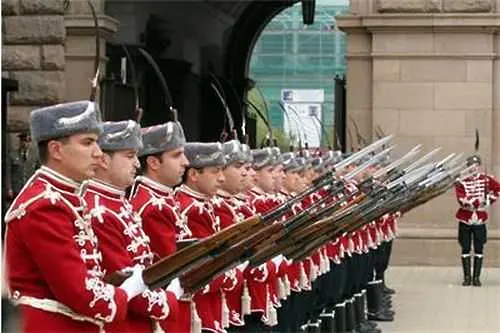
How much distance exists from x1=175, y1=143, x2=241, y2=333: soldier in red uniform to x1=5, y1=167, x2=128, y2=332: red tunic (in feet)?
5.63

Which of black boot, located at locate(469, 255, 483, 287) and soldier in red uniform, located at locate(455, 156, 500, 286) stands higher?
soldier in red uniform, located at locate(455, 156, 500, 286)

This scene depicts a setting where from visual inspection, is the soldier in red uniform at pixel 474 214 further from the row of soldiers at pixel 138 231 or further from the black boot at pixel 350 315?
the row of soldiers at pixel 138 231

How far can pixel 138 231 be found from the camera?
18.6ft

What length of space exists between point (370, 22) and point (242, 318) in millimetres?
12270

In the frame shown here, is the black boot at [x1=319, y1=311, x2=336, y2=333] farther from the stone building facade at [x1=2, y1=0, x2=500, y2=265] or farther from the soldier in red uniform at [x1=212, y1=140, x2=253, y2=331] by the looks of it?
Result: the stone building facade at [x1=2, y1=0, x2=500, y2=265]

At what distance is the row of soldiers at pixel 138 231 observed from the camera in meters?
4.95

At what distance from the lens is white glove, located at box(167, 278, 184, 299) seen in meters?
5.65

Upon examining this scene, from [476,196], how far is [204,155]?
10783 millimetres

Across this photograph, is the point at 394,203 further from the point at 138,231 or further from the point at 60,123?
the point at 60,123

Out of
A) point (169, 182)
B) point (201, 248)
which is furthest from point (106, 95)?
point (201, 248)

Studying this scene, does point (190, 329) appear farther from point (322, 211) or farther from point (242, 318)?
point (322, 211)

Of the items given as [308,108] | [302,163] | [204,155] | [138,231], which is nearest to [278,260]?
[204,155]

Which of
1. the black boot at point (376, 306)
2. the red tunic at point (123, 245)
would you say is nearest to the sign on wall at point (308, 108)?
the black boot at point (376, 306)

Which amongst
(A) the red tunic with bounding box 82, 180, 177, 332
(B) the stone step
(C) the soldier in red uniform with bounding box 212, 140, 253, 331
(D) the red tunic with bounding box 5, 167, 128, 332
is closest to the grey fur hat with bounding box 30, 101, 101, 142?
(D) the red tunic with bounding box 5, 167, 128, 332
